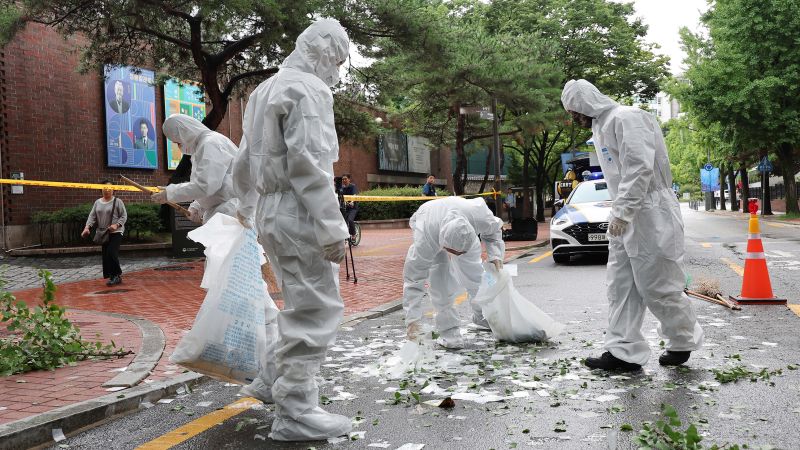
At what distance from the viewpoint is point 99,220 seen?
11422 mm

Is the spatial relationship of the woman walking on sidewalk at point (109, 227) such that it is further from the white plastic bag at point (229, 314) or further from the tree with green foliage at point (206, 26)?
the white plastic bag at point (229, 314)

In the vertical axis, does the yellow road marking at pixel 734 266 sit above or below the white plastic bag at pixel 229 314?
below

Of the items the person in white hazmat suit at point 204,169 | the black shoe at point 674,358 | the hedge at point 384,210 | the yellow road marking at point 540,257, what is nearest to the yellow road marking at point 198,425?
the person in white hazmat suit at point 204,169

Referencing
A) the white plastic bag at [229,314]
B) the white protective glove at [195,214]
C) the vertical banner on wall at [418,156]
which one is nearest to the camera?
the white plastic bag at [229,314]

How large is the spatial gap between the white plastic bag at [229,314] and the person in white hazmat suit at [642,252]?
237cm

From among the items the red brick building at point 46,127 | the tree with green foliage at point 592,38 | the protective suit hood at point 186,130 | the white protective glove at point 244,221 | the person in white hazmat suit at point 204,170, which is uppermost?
the tree with green foliage at point 592,38

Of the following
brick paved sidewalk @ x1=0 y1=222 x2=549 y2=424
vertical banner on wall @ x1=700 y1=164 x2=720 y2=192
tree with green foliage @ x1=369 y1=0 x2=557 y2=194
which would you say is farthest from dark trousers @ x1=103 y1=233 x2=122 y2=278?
vertical banner on wall @ x1=700 y1=164 x2=720 y2=192

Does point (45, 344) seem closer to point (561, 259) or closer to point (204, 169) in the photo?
point (204, 169)

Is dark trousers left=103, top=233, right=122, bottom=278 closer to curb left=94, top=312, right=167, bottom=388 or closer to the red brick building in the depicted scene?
curb left=94, top=312, right=167, bottom=388

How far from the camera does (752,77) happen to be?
3045 cm

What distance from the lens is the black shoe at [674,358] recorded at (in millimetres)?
4758

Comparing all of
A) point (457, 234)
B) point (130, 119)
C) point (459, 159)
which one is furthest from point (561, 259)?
point (130, 119)

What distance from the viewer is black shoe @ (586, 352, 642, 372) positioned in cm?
470

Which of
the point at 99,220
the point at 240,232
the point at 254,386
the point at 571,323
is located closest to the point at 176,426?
the point at 254,386
